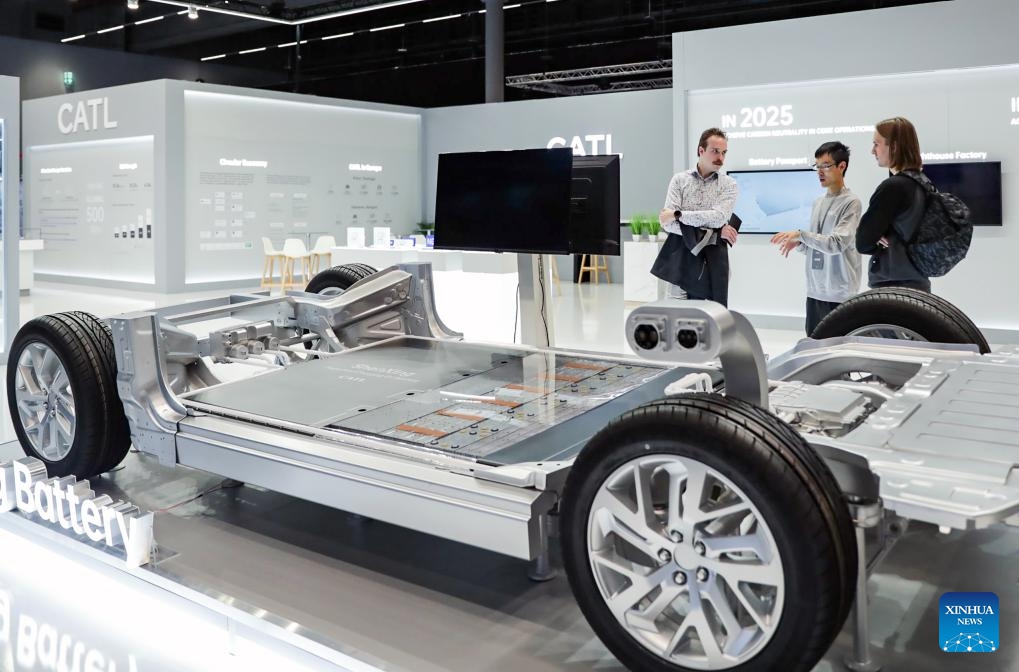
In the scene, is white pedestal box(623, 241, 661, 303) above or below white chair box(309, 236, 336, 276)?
below

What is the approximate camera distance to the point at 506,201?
352 cm

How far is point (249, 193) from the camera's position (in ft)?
44.5

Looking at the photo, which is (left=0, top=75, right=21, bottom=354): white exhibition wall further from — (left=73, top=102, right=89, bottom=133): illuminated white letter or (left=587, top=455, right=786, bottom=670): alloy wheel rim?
(left=73, top=102, right=89, bottom=133): illuminated white letter

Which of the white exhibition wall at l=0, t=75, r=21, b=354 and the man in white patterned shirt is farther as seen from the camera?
the white exhibition wall at l=0, t=75, r=21, b=354

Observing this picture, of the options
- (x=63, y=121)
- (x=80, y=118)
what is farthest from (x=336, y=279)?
(x=63, y=121)

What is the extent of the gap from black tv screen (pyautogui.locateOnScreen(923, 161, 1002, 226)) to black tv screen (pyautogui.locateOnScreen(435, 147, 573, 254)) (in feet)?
17.7

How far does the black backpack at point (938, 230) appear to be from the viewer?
3.59m

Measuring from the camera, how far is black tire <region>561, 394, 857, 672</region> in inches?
66.1

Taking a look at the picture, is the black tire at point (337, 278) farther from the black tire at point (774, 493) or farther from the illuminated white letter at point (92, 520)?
the black tire at point (774, 493)

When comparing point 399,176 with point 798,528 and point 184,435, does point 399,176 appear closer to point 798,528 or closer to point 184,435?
point 184,435

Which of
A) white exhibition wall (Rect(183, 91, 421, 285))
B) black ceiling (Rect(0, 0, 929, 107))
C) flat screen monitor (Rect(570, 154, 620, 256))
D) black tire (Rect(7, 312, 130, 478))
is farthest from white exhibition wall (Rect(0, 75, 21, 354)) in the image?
black ceiling (Rect(0, 0, 929, 107))

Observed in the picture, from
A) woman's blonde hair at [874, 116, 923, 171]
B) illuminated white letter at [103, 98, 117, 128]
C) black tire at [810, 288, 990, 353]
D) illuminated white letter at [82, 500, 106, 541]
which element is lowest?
illuminated white letter at [82, 500, 106, 541]

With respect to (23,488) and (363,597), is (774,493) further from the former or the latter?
(23,488)

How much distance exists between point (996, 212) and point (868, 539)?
19.7ft
